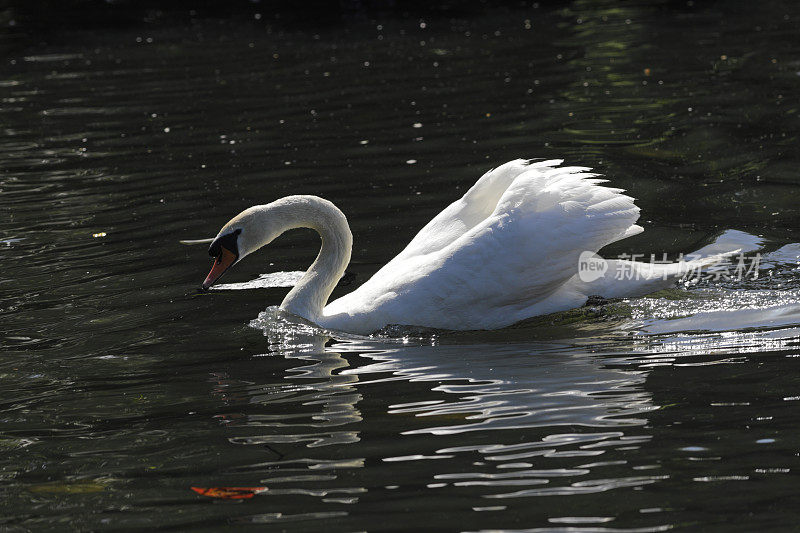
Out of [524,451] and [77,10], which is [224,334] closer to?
[524,451]

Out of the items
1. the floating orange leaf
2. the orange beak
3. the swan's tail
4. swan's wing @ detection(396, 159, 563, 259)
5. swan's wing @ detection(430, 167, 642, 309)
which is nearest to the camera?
the floating orange leaf

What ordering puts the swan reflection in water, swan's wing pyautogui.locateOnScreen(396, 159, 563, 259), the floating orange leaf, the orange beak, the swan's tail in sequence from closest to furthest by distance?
1. the swan reflection in water
2. the floating orange leaf
3. the swan's tail
4. the orange beak
5. swan's wing pyautogui.locateOnScreen(396, 159, 563, 259)

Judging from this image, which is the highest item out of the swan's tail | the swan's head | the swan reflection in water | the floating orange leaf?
the swan's head

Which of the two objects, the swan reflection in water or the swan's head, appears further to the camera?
the swan's head

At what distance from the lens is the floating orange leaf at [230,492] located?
5.06 m

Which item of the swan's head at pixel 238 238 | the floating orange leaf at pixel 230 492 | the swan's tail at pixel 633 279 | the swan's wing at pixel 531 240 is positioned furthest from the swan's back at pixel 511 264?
the floating orange leaf at pixel 230 492

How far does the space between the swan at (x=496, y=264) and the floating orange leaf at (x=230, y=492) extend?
2.63 meters

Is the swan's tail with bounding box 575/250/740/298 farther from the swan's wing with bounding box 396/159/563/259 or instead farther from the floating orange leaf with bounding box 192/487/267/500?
the floating orange leaf with bounding box 192/487/267/500

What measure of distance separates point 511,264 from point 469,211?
3.18 ft

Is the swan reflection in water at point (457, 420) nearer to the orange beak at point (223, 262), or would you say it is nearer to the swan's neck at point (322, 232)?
the swan's neck at point (322, 232)

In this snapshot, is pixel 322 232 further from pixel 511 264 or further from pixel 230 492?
pixel 230 492

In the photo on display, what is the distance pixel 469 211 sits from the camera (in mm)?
8328

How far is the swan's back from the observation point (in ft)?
24.6

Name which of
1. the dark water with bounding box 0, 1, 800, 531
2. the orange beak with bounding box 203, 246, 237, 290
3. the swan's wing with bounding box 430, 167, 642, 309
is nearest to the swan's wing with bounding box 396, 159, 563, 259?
the swan's wing with bounding box 430, 167, 642, 309
